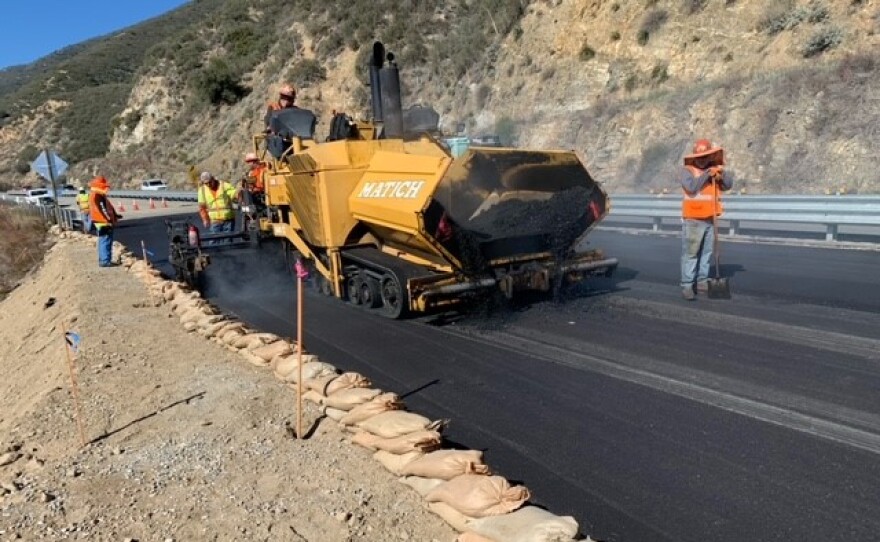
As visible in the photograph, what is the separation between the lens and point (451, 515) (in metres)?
3.44

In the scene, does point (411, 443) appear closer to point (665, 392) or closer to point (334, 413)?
point (334, 413)

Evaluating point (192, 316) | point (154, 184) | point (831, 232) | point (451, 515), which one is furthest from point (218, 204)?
point (154, 184)

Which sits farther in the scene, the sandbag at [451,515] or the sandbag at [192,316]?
the sandbag at [192,316]

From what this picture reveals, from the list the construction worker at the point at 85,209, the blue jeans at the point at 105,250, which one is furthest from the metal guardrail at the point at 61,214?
the blue jeans at the point at 105,250

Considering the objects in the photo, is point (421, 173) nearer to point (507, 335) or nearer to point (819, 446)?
point (507, 335)

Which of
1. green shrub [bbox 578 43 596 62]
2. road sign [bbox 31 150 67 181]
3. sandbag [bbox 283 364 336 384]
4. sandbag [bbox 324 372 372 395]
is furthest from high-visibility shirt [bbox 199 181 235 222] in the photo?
green shrub [bbox 578 43 596 62]

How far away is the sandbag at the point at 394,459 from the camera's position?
157 inches

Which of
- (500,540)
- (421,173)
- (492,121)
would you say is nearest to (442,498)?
(500,540)

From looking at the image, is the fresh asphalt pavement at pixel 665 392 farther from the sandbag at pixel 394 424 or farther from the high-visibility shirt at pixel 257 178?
the high-visibility shirt at pixel 257 178

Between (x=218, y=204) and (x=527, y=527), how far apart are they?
34.7 ft

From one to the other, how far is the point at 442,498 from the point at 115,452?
96.4 inches

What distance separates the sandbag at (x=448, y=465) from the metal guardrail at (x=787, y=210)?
356 inches

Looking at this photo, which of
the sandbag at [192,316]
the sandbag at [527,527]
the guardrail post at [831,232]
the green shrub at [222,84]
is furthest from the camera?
the green shrub at [222,84]

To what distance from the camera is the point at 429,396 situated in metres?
5.41
